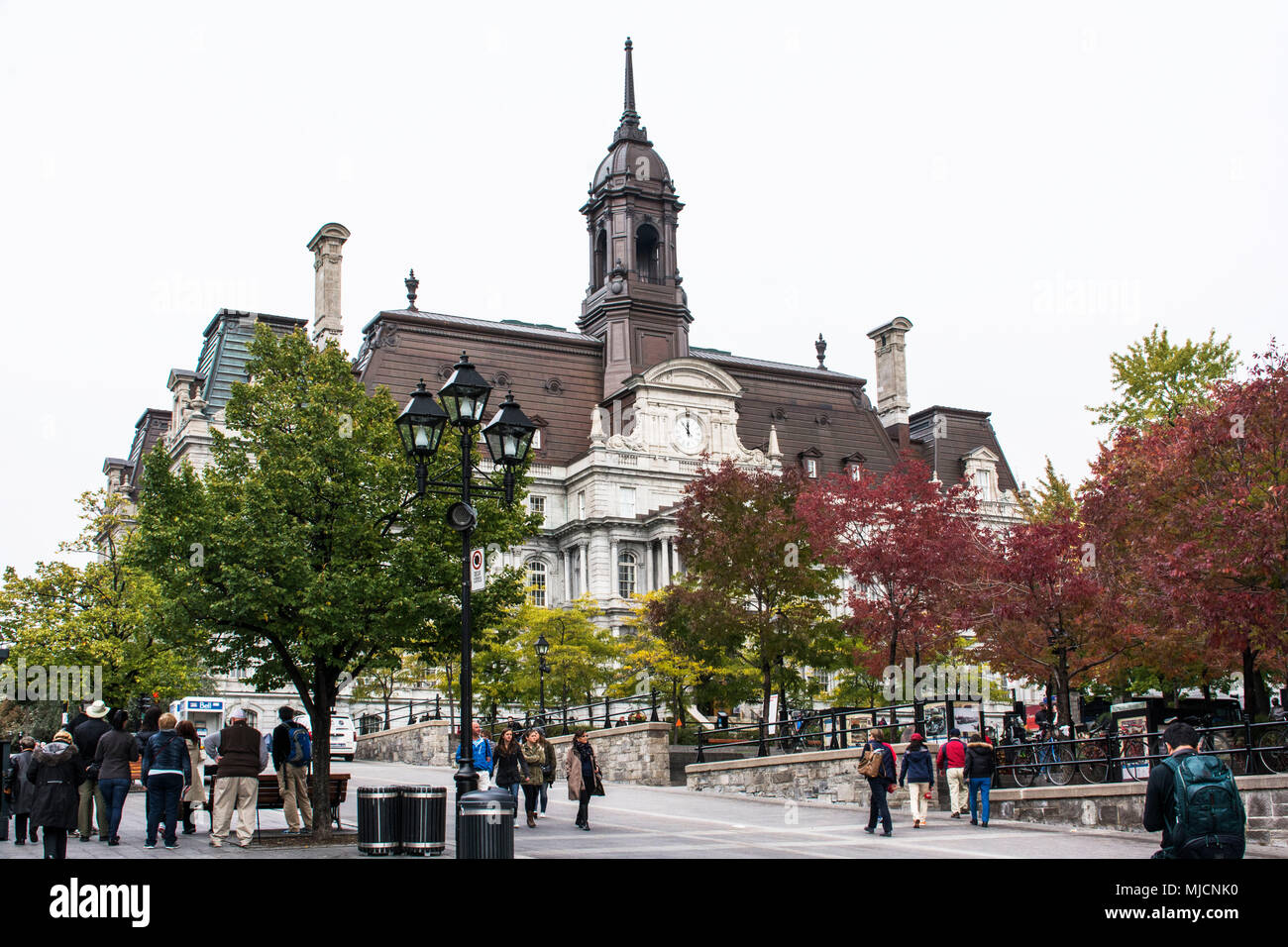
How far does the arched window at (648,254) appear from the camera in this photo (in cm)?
8231

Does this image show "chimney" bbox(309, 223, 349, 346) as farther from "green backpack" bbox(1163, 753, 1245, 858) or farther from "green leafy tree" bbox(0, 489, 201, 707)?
"green backpack" bbox(1163, 753, 1245, 858)

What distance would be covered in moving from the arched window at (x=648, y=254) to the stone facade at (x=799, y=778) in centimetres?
5349

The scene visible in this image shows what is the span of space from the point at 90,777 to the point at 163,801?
1972mm

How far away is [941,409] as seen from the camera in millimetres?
91812

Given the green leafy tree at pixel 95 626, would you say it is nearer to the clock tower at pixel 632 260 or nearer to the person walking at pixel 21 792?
the person walking at pixel 21 792

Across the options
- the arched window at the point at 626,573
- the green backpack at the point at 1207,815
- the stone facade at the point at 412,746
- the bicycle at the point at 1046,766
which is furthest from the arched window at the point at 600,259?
the green backpack at the point at 1207,815

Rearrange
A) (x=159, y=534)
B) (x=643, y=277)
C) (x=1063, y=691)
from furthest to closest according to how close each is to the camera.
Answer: (x=643, y=277) < (x=1063, y=691) < (x=159, y=534)

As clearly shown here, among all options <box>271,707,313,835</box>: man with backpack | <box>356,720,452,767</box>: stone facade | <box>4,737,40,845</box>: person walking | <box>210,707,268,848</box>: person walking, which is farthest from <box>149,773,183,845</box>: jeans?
<box>356,720,452,767</box>: stone facade

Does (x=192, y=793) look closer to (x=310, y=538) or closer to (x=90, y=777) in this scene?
(x=90, y=777)

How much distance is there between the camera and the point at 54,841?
15539 mm

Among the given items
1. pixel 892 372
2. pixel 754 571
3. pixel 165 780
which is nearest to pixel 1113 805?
pixel 165 780
